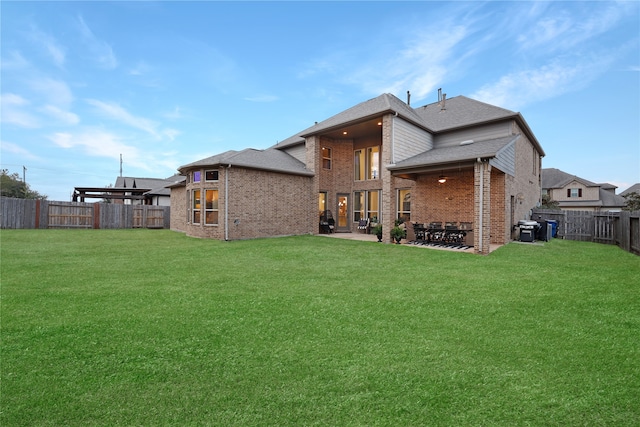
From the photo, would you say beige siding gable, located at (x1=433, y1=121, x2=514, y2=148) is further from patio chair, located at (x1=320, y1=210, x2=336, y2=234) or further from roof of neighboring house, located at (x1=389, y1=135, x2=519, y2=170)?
patio chair, located at (x1=320, y1=210, x2=336, y2=234)

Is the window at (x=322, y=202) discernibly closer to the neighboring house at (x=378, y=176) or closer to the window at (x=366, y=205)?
the neighboring house at (x=378, y=176)

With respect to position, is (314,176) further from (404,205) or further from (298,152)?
(404,205)

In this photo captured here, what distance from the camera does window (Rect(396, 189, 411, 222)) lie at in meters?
15.0

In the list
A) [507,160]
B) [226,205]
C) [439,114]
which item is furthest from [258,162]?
[507,160]

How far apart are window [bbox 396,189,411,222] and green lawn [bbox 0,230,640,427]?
8778 mm

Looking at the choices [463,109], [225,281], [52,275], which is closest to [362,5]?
[463,109]

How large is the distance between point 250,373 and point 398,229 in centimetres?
1041

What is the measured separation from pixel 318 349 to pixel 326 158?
48.7ft

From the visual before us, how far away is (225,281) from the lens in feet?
19.5

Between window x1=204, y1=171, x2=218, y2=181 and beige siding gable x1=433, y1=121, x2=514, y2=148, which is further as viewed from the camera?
window x1=204, y1=171, x2=218, y2=181

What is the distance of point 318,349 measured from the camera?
10.0 feet

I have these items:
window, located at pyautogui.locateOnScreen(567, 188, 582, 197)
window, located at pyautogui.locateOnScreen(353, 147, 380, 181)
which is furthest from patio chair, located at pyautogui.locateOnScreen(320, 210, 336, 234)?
window, located at pyautogui.locateOnScreen(567, 188, 582, 197)

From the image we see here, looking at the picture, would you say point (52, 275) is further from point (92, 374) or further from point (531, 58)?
point (531, 58)

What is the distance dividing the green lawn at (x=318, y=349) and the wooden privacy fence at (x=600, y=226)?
6609mm
